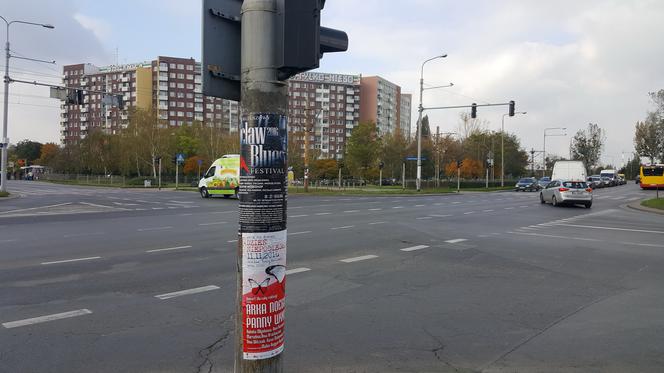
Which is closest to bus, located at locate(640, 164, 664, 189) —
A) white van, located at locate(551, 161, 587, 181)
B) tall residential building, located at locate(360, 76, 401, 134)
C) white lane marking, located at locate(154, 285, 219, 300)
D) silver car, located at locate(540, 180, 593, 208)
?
white van, located at locate(551, 161, 587, 181)

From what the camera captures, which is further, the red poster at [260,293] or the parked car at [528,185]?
the parked car at [528,185]

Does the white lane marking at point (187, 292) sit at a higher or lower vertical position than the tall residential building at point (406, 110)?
lower

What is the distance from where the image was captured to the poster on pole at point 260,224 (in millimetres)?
2824

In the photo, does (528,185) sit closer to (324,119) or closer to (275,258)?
(275,258)

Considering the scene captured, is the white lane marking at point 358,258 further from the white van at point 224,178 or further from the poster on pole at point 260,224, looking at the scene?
the white van at point 224,178

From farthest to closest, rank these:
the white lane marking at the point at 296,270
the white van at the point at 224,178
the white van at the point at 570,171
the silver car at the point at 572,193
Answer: the white van at the point at 570,171 < the white van at the point at 224,178 < the silver car at the point at 572,193 < the white lane marking at the point at 296,270

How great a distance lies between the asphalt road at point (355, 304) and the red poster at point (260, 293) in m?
1.47

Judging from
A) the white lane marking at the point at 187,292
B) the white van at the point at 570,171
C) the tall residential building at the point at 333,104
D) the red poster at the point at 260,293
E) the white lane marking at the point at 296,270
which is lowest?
the white lane marking at the point at 296,270

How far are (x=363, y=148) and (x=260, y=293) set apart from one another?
215ft

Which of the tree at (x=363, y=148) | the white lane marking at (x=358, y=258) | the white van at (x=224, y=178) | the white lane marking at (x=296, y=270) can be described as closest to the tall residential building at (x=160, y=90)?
the tree at (x=363, y=148)

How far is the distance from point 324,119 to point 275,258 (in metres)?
143

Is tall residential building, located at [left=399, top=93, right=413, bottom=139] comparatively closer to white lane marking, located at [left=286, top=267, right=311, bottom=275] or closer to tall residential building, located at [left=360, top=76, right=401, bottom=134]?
tall residential building, located at [left=360, top=76, right=401, bottom=134]

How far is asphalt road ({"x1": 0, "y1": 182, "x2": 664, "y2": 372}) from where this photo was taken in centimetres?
448

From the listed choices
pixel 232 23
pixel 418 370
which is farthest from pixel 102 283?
pixel 232 23
